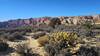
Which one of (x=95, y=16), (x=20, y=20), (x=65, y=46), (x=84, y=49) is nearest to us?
(x=84, y=49)

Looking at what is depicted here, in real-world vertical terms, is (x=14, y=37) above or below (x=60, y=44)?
below

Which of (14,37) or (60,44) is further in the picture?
(14,37)

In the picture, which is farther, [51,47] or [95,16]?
[95,16]

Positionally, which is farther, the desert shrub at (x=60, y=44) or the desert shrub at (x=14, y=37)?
the desert shrub at (x=14, y=37)

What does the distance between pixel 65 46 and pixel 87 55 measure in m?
3.11

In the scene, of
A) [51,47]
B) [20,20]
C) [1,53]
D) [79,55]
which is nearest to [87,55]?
[79,55]

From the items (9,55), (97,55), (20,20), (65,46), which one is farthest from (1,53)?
(20,20)

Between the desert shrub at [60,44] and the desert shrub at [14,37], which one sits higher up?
the desert shrub at [60,44]

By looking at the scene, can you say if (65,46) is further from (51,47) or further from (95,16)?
(95,16)

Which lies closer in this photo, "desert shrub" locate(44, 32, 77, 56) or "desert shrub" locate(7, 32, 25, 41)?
"desert shrub" locate(44, 32, 77, 56)

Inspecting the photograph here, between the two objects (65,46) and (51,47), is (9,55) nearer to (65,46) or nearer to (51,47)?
(51,47)

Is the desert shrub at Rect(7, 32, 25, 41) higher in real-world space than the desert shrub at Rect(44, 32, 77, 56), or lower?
lower

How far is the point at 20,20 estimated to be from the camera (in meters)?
125

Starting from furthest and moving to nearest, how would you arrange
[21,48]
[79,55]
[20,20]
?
[20,20] < [21,48] < [79,55]
